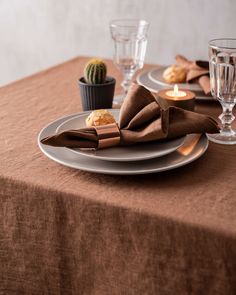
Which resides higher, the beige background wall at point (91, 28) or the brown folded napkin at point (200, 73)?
the brown folded napkin at point (200, 73)

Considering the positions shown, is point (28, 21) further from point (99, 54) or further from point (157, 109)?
point (157, 109)

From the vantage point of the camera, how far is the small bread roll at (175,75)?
1.24m

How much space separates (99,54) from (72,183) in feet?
5.98

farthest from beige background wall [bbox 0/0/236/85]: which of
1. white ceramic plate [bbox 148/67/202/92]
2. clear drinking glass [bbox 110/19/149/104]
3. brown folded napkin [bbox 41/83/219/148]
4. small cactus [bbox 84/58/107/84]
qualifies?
brown folded napkin [bbox 41/83/219/148]

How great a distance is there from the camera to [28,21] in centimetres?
267

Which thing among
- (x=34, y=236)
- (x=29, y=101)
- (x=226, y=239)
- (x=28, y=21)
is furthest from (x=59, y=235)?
(x=28, y=21)

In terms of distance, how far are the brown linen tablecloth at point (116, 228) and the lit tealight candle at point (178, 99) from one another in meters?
0.13

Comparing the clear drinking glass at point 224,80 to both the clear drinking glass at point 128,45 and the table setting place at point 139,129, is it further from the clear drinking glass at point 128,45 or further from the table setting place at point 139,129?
the clear drinking glass at point 128,45

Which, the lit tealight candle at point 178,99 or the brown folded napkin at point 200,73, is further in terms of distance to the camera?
the brown folded napkin at point 200,73

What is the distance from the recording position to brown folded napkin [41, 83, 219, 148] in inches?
31.8

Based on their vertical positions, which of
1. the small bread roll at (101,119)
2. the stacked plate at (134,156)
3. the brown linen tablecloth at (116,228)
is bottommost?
the brown linen tablecloth at (116,228)

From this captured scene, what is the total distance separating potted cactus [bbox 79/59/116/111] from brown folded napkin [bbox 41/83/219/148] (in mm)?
180

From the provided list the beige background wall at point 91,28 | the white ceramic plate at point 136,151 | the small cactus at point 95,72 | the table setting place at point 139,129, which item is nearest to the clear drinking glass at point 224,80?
the table setting place at point 139,129

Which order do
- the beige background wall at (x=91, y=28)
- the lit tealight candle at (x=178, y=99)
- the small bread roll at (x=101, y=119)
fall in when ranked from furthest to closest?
the beige background wall at (x=91, y=28)
the lit tealight candle at (x=178, y=99)
the small bread roll at (x=101, y=119)
